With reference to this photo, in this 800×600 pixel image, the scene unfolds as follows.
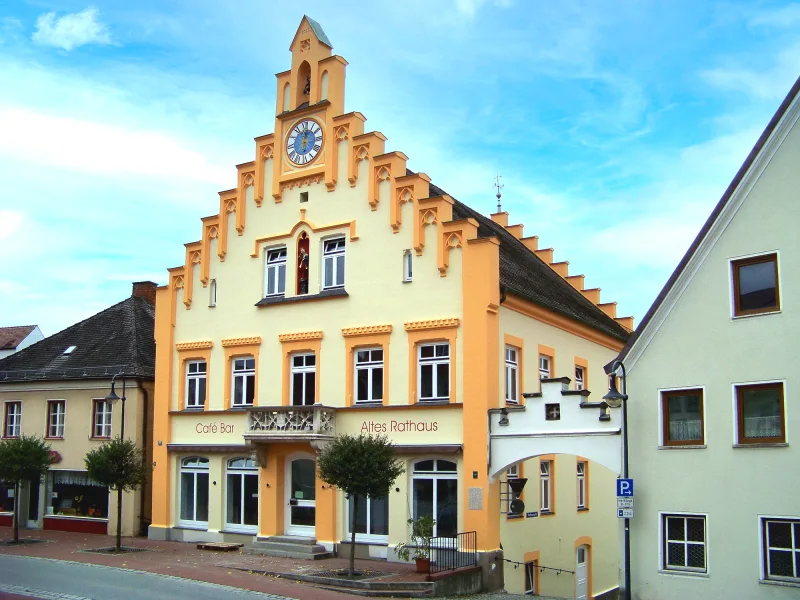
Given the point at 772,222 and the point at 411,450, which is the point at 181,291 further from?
the point at 772,222

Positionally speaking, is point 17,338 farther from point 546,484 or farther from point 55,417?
point 546,484

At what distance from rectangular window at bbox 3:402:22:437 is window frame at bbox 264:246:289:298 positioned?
44.9 feet

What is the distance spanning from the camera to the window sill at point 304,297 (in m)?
27.9

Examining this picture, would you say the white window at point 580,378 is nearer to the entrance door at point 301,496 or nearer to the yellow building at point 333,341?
the yellow building at point 333,341

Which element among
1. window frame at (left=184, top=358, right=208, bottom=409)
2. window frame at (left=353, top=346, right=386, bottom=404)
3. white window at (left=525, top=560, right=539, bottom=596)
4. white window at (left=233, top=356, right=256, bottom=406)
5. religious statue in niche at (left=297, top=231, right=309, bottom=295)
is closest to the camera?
white window at (left=525, top=560, right=539, bottom=596)

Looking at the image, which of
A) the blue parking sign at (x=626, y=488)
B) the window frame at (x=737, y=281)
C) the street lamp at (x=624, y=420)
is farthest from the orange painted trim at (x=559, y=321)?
the window frame at (x=737, y=281)

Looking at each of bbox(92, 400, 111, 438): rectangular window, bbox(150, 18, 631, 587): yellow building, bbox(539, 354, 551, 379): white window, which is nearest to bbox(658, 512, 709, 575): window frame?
bbox(150, 18, 631, 587): yellow building

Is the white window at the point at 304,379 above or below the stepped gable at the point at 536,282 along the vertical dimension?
below

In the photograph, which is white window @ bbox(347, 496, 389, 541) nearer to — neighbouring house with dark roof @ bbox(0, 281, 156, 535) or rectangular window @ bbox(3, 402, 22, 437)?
neighbouring house with dark roof @ bbox(0, 281, 156, 535)

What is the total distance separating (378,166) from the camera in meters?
27.4

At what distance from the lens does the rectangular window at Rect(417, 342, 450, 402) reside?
2558 centimetres

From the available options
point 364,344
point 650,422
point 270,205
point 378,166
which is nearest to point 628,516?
point 650,422

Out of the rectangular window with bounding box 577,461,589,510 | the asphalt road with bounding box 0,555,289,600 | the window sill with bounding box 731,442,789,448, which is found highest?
the window sill with bounding box 731,442,789,448

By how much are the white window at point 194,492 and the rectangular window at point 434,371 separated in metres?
9.12
